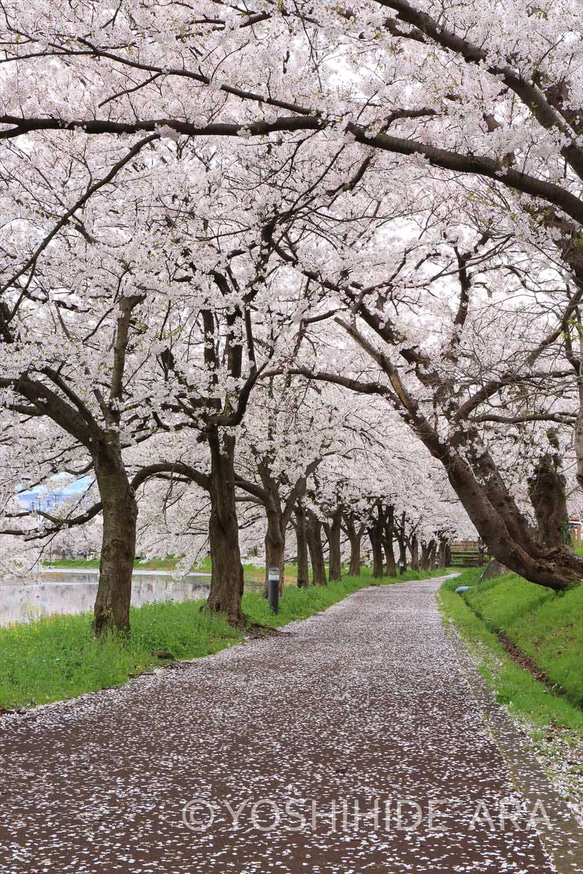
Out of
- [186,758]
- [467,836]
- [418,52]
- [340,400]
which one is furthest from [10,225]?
[340,400]

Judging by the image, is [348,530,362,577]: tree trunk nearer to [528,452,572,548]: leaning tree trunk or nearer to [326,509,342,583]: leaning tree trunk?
[326,509,342,583]: leaning tree trunk

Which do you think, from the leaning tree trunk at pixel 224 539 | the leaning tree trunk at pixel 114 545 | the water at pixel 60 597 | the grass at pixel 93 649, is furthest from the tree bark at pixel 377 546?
the leaning tree trunk at pixel 114 545

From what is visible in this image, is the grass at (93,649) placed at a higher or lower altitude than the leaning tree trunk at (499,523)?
lower

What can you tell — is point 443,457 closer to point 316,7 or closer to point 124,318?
point 124,318

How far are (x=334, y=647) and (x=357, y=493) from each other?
961 inches

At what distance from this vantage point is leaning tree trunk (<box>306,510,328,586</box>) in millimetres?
38875

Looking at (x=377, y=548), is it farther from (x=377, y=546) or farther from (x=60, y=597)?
(x=60, y=597)

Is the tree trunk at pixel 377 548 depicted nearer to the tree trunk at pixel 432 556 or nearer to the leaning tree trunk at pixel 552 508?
the tree trunk at pixel 432 556

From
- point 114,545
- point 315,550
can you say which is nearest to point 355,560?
point 315,550

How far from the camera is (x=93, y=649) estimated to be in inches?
496

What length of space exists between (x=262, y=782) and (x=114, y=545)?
869 cm

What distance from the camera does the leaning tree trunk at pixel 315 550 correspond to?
38.9 m

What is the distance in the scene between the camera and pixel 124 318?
1512 centimetres

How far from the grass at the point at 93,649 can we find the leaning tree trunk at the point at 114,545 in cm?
49
